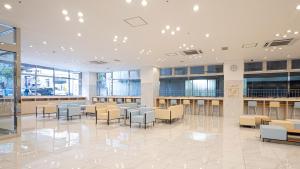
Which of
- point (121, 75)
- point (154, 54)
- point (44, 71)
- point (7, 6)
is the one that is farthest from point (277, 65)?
point (44, 71)

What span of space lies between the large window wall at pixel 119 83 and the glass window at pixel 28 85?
5519mm

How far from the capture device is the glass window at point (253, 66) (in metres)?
11.2

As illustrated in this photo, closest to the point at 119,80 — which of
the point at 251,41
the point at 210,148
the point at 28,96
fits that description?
the point at 28,96

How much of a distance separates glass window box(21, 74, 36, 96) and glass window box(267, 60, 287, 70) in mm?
15750

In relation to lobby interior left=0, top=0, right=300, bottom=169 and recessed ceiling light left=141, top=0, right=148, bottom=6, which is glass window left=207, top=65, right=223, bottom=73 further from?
recessed ceiling light left=141, top=0, right=148, bottom=6

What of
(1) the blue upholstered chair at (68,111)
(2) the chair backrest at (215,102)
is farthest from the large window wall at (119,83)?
(1) the blue upholstered chair at (68,111)

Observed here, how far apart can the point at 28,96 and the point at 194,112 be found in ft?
37.0

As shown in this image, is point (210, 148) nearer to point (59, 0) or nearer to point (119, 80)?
point (59, 0)

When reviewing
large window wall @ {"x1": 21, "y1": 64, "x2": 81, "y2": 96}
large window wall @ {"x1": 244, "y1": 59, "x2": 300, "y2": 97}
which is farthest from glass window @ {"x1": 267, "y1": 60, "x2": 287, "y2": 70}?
large window wall @ {"x1": 21, "y1": 64, "x2": 81, "y2": 96}

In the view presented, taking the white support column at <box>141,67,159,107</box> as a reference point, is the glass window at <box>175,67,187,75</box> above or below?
above

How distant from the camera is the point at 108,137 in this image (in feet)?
18.8

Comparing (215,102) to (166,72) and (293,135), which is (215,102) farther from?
(293,135)

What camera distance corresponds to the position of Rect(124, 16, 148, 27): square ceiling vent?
507cm

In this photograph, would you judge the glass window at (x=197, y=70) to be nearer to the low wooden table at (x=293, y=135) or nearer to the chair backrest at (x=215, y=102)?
the chair backrest at (x=215, y=102)
